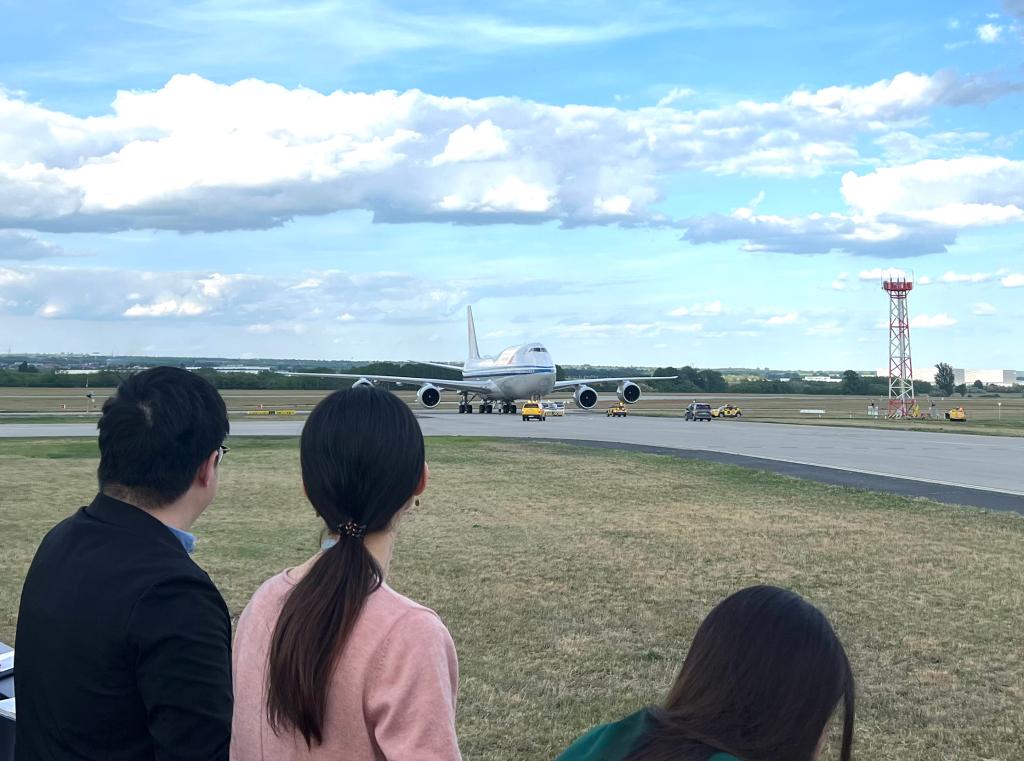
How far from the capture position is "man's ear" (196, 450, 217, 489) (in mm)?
2801

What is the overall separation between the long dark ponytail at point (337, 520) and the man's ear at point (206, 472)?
1.65ft

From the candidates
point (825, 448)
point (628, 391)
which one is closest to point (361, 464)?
point (825, 448)

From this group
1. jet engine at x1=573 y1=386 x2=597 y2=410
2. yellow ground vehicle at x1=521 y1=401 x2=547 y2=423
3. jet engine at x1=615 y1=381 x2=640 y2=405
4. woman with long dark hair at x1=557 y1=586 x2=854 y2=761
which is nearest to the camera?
woman with long dark hair at x1=557 y1=586 x2=854 y2=761

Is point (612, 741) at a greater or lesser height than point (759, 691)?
lesser

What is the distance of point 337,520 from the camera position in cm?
232

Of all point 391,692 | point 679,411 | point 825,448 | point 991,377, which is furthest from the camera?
point 991,377

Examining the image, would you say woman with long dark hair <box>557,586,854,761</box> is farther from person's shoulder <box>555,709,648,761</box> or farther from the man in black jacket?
the man in black jacket

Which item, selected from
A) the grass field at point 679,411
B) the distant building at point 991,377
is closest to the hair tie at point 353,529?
the grass field at point 679,411

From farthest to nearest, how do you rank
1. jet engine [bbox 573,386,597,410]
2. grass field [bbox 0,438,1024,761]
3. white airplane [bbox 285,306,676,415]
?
jet engine [bbox 573,386,597,410] → white airplane [bbox 285,306,676,415] → grass field [bbox 0,438,1024,761]

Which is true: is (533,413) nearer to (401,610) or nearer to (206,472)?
(206,472)

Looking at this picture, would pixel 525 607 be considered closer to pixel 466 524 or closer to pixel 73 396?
pixel 466 524

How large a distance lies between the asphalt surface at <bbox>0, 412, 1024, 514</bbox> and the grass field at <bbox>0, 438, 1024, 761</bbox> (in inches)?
89.8

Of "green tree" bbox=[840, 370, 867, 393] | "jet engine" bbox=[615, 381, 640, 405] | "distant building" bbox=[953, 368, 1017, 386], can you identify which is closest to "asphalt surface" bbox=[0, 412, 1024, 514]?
"jet engine" bbox=[615, 381, 640, 405]

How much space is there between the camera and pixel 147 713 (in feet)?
7.83
